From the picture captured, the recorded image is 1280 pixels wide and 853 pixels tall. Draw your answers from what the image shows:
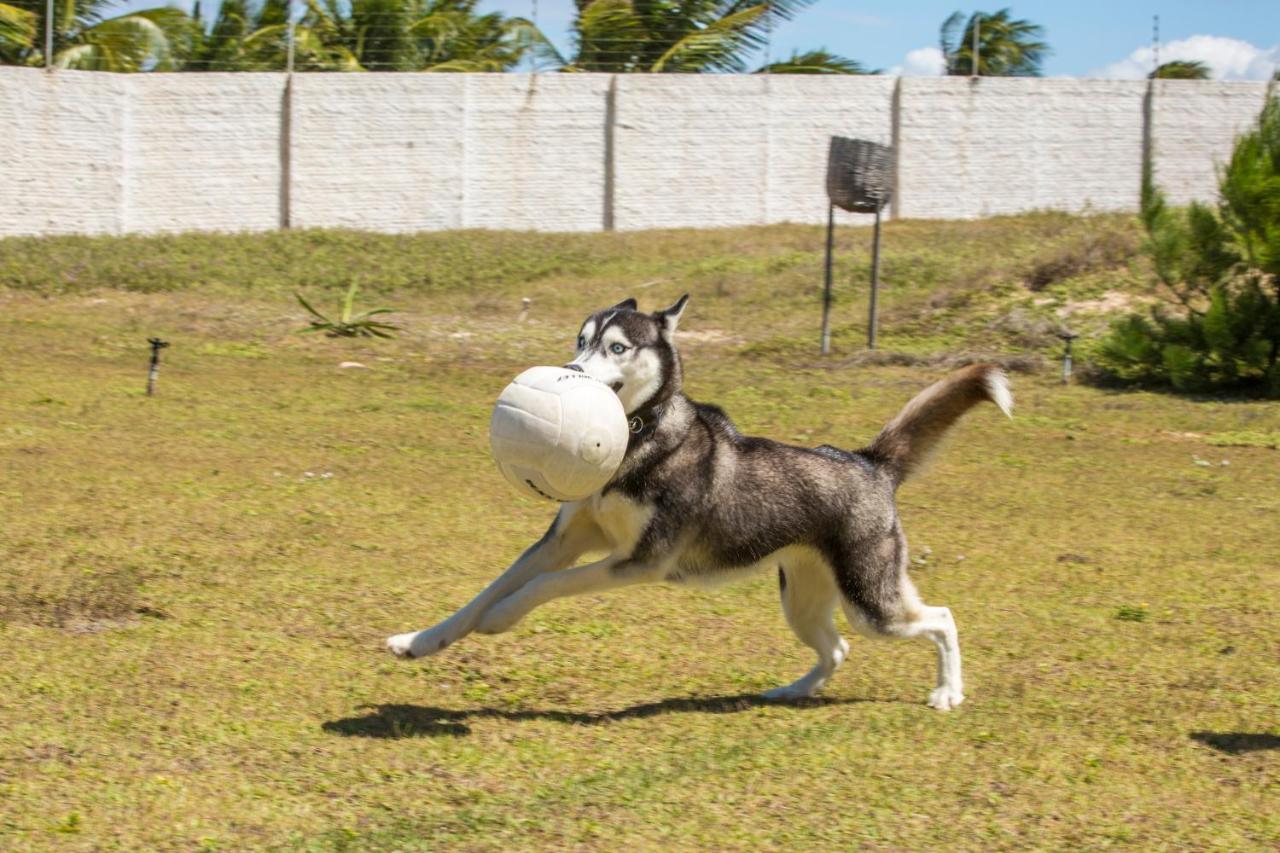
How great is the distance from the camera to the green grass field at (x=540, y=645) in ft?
16.2

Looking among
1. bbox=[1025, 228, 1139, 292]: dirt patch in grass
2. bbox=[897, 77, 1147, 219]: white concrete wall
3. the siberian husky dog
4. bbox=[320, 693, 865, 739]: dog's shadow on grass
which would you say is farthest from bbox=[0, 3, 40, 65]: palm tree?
bbox=[320, 693, 865, 739]: dog's shadow on grass

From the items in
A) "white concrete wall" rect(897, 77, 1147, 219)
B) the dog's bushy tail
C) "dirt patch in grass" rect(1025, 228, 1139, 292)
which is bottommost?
the dog's bushy tail

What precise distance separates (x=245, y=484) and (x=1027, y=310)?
12.8 metres

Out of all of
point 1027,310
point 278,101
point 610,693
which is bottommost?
point 610,693

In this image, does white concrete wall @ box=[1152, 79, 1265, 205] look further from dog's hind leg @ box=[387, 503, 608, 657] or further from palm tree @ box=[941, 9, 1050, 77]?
dog's hind leg @ box=[387, 503, 608, 657]

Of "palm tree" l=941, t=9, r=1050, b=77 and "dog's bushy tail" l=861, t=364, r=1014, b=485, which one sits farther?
"palm tree" l=941, t=9, r=1050, b=77

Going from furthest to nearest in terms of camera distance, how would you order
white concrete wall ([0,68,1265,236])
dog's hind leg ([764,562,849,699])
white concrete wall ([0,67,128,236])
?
1. white concrete wall ([0,68,1265,236])
2. white concrete wall ([0,67,128,236])
3. dog's hind leg ([764,562,849,699])

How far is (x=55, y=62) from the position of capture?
2628cm

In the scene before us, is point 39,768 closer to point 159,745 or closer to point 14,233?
point 159,745

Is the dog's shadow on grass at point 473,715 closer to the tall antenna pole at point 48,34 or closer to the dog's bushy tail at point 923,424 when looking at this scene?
the dog's bushy tail at point 923,424

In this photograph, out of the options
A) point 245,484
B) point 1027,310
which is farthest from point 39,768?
point 1027,310

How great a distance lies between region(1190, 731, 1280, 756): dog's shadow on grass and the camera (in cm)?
587

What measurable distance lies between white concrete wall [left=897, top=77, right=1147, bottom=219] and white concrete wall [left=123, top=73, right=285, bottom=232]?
10613 millimetres

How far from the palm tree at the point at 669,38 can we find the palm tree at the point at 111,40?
21.2ft
